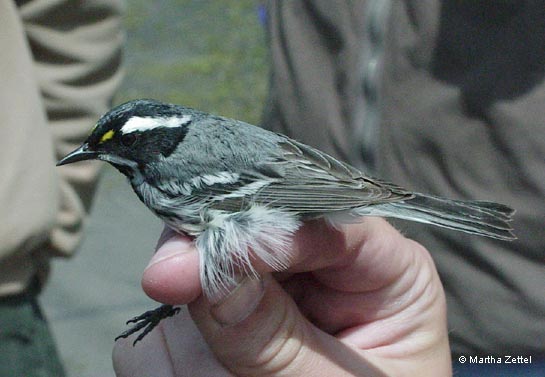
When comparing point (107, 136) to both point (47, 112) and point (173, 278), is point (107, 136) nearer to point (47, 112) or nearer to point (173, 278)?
point (173, 278)

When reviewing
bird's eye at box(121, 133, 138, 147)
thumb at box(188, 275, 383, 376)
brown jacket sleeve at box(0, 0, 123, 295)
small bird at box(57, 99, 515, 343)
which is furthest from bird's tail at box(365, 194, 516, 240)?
brown jacket sleeve at box(0, 0, 123, 295)

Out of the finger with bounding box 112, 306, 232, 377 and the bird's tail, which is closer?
the bird's tail

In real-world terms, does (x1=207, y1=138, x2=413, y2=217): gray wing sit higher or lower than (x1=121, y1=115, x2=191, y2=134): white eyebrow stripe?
lower

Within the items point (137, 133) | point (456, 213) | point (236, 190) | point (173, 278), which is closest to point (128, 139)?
point (137, 133)

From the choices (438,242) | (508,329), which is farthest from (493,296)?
(438,242)

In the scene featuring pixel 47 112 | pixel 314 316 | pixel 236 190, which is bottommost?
pixel 314 316

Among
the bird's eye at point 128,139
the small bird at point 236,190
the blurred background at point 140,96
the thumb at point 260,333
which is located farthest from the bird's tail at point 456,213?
the blurred background at point 140,96

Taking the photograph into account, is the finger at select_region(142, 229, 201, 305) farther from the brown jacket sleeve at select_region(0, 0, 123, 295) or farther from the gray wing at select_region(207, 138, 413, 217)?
the brown jacket sleeve at select_region(0, 0, 123, 295)
